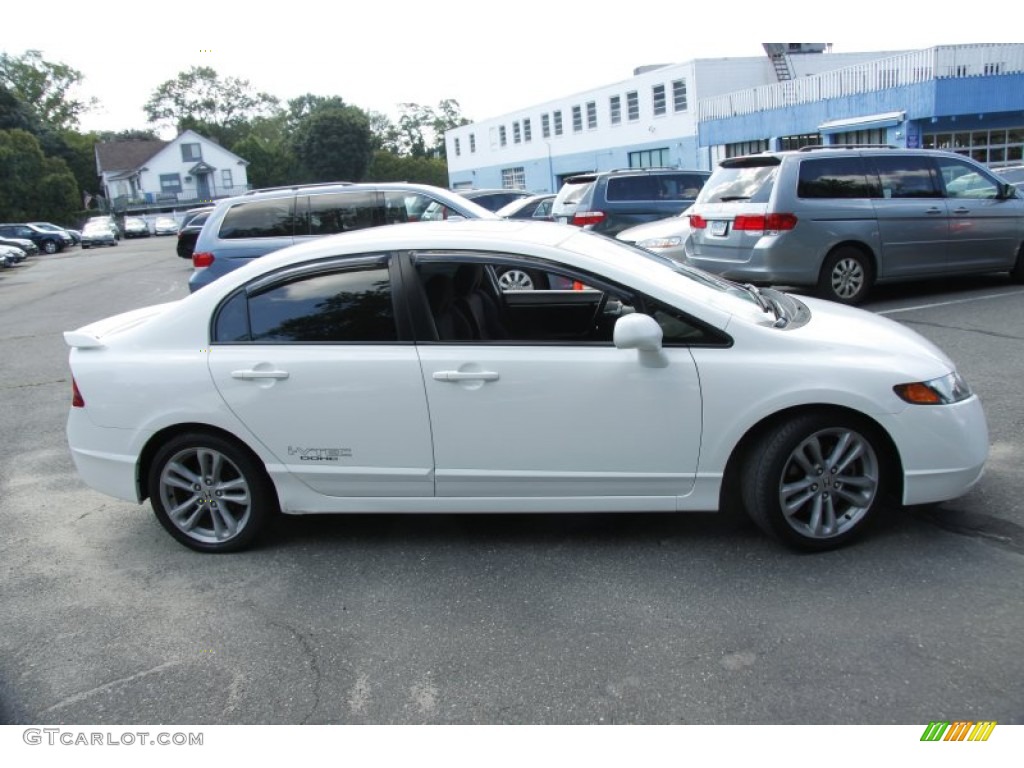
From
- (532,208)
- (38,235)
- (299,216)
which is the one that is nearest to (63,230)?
(38,235)

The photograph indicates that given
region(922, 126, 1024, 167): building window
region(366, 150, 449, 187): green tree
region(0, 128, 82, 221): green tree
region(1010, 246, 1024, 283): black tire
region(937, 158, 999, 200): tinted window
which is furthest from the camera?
region(366, 150, 449, 187): green tree

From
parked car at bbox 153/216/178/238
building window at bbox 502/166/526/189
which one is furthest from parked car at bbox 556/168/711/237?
parked car at bbox 153/216/178/238

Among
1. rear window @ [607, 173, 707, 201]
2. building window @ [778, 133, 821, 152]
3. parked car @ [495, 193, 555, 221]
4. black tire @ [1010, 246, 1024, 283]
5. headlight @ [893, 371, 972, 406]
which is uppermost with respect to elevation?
building window @ [778, 133, 821, 152]

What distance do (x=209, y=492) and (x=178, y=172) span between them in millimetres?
83715

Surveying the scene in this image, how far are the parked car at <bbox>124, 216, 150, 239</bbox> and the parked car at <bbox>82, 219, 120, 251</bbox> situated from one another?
943cm

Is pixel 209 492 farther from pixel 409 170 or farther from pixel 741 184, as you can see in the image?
pixel 409 170

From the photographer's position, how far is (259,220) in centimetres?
1030

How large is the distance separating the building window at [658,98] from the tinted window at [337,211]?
115ft

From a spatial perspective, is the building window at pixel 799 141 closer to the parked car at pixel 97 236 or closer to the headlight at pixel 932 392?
the headlight at pixel 932 392

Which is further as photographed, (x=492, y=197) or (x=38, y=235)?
(x=38, y=235)

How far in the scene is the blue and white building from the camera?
2525cm

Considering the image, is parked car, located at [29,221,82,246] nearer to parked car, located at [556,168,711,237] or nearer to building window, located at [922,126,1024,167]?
parked car, located at [556,168,711,237]

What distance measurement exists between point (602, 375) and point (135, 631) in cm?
227

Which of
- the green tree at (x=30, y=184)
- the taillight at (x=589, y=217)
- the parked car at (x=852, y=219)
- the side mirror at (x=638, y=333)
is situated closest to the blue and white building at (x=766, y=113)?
the taillight at (x=589, y=217)
